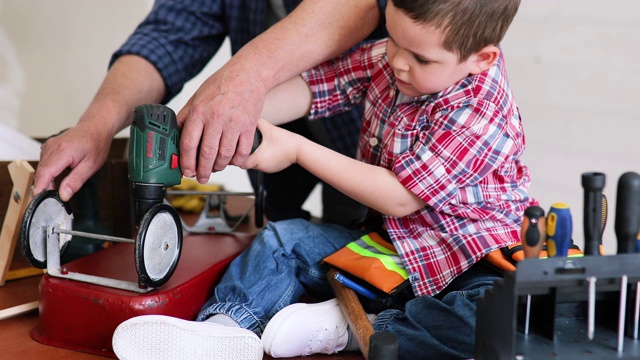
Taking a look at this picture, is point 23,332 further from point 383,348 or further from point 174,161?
point 383,348

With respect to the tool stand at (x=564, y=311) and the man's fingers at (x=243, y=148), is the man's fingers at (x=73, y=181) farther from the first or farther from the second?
the tool stand at (x=564, y=311)

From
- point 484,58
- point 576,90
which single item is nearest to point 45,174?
point 484,58

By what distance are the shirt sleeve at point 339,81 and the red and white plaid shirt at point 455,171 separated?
10 centimetres

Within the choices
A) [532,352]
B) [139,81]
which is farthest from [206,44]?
[532,352]

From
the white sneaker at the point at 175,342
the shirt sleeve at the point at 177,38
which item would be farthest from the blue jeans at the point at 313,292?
the shirt sleeve at the point at 177,38

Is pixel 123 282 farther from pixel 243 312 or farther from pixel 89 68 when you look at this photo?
pixel 89 68

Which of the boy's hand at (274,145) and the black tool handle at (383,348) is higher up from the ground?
the boy's hand at (274,145)

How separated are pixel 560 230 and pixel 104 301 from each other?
673 millimetres

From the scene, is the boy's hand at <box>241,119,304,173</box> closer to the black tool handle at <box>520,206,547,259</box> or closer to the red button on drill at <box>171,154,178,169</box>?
the red button on drill at <box>171,154,178,169</box>

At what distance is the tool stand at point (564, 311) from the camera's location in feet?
2.59

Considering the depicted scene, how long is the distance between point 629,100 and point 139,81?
1.28 metres

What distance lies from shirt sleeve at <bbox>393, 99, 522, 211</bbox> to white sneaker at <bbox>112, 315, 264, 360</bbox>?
1.10 ft

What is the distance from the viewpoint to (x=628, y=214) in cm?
83

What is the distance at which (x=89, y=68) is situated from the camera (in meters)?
2.75
